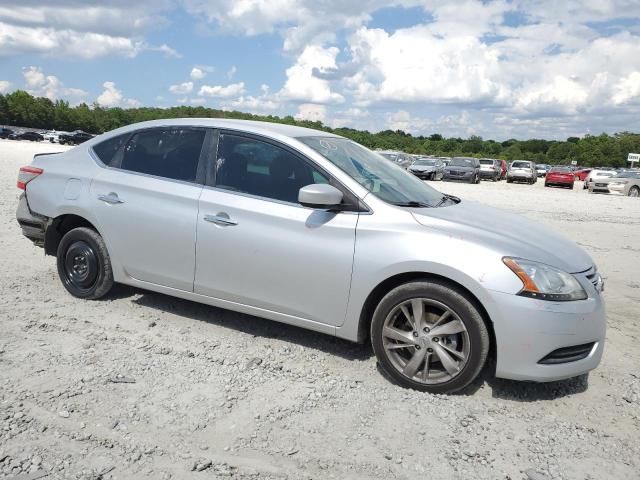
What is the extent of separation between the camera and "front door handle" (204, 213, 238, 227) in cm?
443

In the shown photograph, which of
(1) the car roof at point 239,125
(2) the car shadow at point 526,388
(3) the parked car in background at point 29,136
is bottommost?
(3) the parked car in background at point 29,136

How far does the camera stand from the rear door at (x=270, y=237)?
411 cm

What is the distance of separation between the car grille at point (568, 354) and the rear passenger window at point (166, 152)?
2998mm

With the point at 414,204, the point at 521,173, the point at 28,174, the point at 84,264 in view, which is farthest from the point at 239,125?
the point at 521,173

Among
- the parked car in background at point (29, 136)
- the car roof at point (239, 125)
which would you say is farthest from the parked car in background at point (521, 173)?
the parked car in background at point (29, 136)

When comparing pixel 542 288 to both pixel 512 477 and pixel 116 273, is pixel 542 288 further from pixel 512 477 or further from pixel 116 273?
pixel 116 273

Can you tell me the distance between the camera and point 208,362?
4.24m

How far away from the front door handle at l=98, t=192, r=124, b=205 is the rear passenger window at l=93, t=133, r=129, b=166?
0.33 metres

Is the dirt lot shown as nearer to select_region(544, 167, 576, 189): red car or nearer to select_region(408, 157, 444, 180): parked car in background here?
select_region(408, 157, 444, 180): parked car in background

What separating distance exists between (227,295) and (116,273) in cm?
126

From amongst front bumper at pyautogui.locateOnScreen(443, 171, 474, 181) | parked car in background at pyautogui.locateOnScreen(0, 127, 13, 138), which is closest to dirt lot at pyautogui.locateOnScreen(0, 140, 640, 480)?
front bumper at pyautogui.locateOnScreen(443, 171, 474, 181)

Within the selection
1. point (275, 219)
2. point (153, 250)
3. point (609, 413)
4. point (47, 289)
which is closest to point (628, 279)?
point (609, 413)

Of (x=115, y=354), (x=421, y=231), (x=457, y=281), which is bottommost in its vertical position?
(x=115, y=354)

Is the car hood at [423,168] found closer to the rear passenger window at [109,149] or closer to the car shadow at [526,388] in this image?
the rear passenger window at [109,149]
